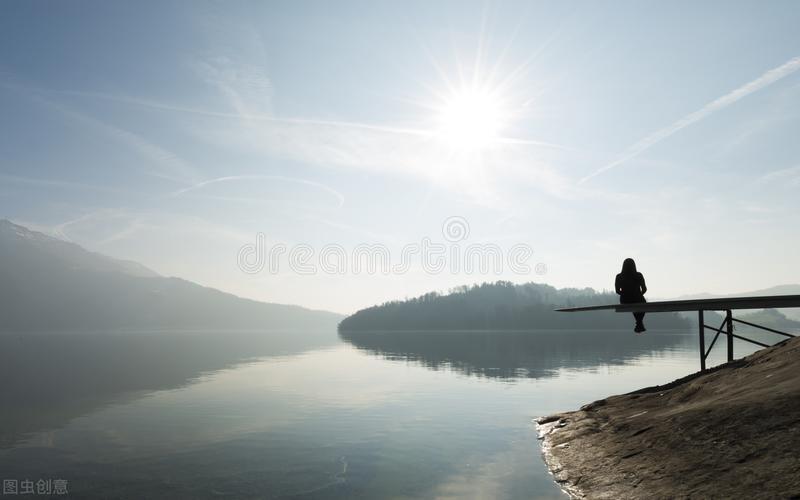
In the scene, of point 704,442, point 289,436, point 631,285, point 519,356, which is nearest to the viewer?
point 704,442

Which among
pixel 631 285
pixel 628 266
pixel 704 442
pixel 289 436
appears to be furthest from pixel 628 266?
pixel 289 436

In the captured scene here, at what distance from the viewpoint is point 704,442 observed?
11.7m

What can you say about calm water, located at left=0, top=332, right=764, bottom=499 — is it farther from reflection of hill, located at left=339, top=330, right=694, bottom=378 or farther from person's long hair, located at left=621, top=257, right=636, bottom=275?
reflection of hill, located at left=339, top=330, right=694, bottom=378

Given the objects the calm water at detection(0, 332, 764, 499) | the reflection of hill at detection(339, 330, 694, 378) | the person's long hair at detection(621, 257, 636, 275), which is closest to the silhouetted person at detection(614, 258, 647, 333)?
the person's long hair at detection(621, 257, 636, 275)

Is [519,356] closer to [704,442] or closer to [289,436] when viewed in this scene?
[289,436]

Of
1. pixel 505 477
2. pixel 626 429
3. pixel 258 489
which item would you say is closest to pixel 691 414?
pixel 626 429

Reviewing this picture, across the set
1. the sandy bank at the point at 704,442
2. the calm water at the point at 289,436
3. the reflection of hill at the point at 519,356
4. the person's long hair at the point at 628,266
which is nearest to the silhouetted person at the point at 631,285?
the person's long hair at the point at 628,266

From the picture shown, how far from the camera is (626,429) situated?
16766 millimetres

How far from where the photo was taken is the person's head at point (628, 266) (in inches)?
631

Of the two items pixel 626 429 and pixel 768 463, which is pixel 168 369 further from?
pixel 768 463

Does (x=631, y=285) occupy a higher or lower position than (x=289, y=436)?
higher

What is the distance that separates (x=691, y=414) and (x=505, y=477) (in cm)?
719

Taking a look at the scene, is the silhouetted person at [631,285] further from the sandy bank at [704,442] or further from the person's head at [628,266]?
the sandy bank at [704,442]

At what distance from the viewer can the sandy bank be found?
9.42 metres
